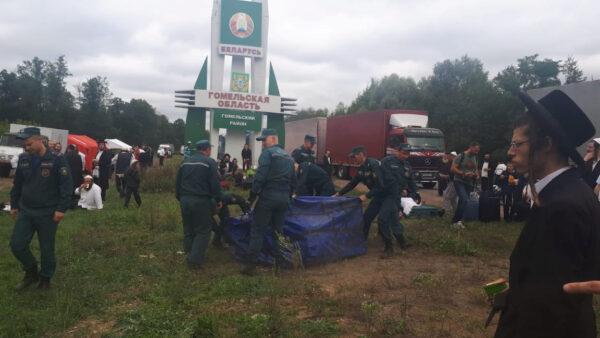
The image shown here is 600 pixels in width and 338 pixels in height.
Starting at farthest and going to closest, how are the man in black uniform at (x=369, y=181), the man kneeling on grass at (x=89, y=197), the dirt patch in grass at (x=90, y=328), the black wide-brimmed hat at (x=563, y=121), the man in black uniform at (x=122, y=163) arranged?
the man in black uniform at (x=122, y=163) < the man kneeling on grass at (x=89, y=197) < the man in black uniform at (x=369, y=181) < the dirt patch in grass at (x=90, y=328) < the black wide-brimmed hat at (x=563, y=121)

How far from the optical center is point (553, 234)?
195cm

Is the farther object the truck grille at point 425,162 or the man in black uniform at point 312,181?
the truck grille at point 425,162

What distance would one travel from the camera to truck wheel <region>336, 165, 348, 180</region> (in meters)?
29.4

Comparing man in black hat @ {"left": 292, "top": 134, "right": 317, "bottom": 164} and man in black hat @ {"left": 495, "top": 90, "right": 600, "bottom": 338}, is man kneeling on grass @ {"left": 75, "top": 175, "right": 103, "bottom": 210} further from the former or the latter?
man in black hat @ {"left": 495, "top": 90, "right": 600, "bottom": 338}

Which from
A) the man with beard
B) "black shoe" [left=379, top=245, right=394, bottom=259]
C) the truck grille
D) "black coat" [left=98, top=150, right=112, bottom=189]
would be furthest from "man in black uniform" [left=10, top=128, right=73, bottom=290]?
the truck grille

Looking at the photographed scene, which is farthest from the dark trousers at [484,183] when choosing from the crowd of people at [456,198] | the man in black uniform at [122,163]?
the man in black uniform at [122,163]

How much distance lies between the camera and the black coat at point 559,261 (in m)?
1.94

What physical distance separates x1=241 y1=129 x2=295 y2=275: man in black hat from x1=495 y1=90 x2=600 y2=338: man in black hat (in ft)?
16.2

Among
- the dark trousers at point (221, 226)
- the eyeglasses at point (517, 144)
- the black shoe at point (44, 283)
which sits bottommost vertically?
the black shoe at point (44, 283)

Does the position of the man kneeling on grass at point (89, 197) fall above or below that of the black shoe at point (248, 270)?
above

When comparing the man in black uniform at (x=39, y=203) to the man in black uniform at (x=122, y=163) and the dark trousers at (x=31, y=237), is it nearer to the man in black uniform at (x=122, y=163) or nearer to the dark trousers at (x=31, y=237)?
the dark trousers at (x=31, y=237)

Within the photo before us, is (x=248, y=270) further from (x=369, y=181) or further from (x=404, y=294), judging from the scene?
(x=369, y=181)

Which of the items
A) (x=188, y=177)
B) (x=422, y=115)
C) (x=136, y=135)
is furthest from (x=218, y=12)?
(x=136, y=135)

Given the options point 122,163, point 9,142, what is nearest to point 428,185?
point 122,163
